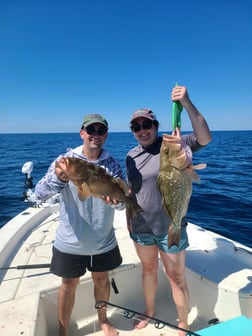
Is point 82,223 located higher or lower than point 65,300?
higher

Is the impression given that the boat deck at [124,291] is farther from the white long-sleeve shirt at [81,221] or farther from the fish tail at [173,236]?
the fish tail at [173,236]

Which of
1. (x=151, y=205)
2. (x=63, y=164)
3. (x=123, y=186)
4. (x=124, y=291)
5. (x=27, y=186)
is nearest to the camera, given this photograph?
(x=63, y=164)

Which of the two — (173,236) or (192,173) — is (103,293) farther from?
(192,173)

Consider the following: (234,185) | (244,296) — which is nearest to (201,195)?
(234,185)

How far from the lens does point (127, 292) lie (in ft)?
11.8

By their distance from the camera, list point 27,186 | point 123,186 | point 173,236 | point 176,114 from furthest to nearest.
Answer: point 27,186 → point 123,186 → point 173,236 → point 176,114

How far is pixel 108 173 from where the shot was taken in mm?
2586

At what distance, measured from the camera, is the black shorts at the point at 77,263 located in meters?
2.63

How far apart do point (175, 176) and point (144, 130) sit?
662mm

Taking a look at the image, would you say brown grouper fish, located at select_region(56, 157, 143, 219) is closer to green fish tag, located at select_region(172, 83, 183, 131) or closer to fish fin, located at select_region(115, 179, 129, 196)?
fish fin, located at select_region(115, 179, 129, 196)

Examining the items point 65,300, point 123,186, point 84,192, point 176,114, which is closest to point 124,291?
point 65,300

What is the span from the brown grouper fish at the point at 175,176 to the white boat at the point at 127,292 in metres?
0.98

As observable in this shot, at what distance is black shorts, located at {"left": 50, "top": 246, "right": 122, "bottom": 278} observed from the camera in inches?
104

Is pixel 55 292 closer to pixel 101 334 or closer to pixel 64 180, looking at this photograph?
pixel 101 334
